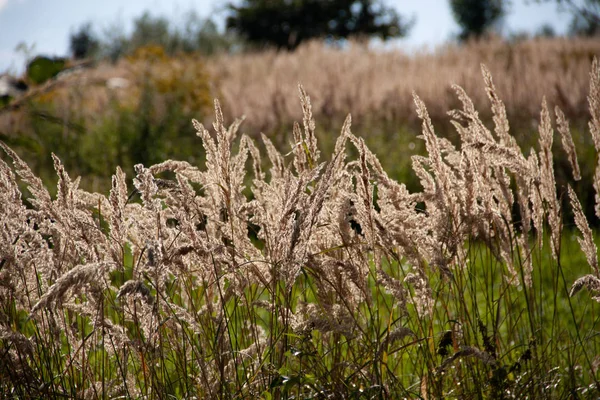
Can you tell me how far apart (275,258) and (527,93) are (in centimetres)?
826

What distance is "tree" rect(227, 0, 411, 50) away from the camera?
36938mm

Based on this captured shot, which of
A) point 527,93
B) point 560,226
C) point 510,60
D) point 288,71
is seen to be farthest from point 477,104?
point 560,226

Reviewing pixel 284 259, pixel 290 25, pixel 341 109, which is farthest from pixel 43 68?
pixel 290 25

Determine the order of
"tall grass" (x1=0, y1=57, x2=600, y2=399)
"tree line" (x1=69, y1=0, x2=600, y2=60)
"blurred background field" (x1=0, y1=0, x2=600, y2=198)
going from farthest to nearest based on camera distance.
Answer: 1. "tree line" (x1=69, y1=0, x2=600, y2=60)
2. "blurred background field" (x1=0, y1=0, x2=600, y2=198)
3. "tall grass" (x1=0, y1=57, x2=600, y2=399)

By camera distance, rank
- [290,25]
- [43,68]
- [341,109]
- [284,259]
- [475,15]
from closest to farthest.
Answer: [284,259] → [43,68] → [341,109] → [290,25] → [475,15]

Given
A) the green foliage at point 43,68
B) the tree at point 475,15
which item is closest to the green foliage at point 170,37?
the tree at point 475,15

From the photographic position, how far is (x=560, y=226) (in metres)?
2.15

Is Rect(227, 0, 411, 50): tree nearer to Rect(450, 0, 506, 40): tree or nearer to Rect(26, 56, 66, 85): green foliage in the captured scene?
Rect(450, 0, 506, 40): tree

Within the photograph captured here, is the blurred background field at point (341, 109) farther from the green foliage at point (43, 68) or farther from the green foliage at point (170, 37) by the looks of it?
the green foliage at point (170, 37)

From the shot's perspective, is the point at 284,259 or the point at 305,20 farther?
the point at 305,20

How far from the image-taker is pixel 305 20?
37.9 metres

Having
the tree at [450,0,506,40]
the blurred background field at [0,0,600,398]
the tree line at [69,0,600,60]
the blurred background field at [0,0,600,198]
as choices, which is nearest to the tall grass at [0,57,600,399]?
the blurred background field at [0,0,600,398]

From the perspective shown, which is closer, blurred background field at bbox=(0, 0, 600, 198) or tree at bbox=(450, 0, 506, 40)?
blurred background field at bbox=(0, 0, 600, 198)

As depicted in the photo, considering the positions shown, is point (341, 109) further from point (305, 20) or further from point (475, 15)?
point (475, 15)
